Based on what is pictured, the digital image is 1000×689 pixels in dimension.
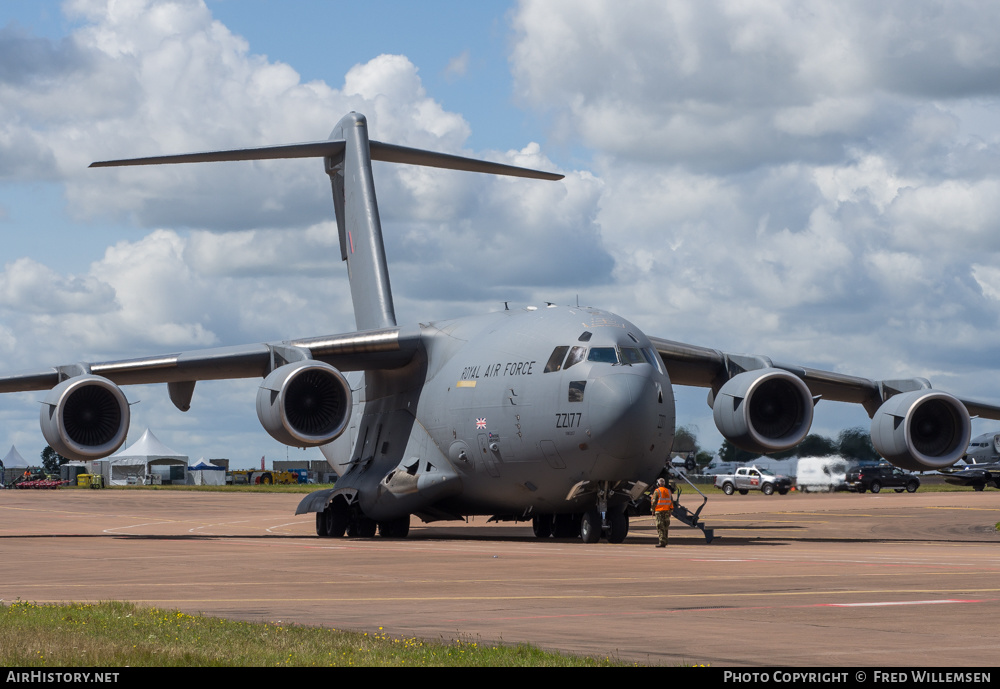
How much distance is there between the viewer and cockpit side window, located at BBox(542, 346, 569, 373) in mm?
22578

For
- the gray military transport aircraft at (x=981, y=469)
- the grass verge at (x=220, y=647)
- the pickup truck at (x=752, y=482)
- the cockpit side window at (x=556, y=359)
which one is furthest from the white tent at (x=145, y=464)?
the grass verge at (x=220, y=647)

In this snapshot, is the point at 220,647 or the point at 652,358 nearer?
the point at 220,647

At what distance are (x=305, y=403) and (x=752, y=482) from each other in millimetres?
47433

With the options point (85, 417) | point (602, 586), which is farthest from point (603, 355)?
point (85, 417)

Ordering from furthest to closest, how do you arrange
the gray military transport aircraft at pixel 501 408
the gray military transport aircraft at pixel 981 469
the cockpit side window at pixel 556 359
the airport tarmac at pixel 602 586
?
the gray military transport aircraft at pixel 981 469 → the cockpit side window at pixel 556 359 → the gray military transport aircraft at pixel 501 408 → the airport tarmac at pixel 602 586

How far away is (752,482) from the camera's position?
68062 millimetres

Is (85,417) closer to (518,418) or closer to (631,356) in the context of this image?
(518,418)

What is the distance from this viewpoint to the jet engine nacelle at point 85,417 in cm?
2394

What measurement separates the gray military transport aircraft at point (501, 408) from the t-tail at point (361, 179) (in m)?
1.96

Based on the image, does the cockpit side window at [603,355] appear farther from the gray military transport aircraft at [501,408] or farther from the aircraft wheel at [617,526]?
the aircraft wheel at [617,526]

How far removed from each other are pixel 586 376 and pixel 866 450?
26891 mm

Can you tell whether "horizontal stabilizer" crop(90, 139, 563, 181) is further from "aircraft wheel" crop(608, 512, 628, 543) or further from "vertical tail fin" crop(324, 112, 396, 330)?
"aircraft wheel" crop(608, 512, 628, 543)
